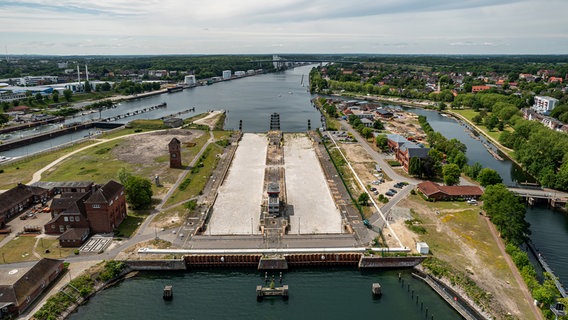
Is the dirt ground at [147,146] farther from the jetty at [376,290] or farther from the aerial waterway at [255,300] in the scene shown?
the jetty at [376,290]

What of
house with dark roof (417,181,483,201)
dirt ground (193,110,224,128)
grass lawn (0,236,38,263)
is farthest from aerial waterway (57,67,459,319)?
dirt ground (193,110,224,128)

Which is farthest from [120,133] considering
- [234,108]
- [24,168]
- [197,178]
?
[234,108]

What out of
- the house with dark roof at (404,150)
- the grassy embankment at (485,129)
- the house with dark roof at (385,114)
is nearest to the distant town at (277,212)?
the house with dark roof at (404,150)

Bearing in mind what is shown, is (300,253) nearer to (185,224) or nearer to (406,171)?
(185,224)

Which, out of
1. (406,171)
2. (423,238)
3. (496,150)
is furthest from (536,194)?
(496,150)

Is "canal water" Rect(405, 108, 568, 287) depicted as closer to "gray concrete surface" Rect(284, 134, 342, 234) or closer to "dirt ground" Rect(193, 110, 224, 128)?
"gray concrete surface" Rect(284, 134, 342, 234)

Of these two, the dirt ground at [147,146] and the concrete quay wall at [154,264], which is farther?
the dirt ground at [147,146]

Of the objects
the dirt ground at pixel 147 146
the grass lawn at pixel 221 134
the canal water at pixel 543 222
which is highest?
the grass lawn at pixel 221 134

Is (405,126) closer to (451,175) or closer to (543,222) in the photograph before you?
(451,175)

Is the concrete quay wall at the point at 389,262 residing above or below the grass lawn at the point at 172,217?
below
